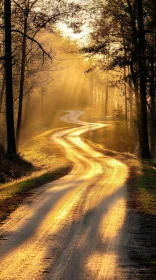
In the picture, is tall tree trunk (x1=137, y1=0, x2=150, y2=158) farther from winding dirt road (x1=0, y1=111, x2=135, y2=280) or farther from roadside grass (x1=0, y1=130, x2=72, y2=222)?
winding dirt road (x1=0, y1=111, x2=135, y2=280)

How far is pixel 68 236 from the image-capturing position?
26.9 ft

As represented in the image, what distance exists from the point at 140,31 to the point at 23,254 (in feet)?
64.1

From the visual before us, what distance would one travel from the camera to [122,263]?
6.66m

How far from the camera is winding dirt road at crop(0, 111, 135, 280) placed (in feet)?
20.6

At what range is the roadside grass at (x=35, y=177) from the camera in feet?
38.9

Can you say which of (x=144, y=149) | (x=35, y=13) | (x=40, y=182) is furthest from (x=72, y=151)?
(x=40, y=182)

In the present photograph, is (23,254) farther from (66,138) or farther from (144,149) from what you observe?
(66,138)

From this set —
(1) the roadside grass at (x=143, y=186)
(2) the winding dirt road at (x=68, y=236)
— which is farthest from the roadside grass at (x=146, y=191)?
(2) the winding dirt road at (x=68, y=236)

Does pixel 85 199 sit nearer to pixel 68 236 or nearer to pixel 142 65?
pixel 68 236

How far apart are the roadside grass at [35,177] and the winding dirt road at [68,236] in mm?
441

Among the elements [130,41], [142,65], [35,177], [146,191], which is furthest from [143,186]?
[130,41]

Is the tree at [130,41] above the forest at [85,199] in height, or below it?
above

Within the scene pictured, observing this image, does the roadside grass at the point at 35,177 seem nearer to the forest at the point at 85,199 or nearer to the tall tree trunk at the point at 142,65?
the forest at the point at 85,199

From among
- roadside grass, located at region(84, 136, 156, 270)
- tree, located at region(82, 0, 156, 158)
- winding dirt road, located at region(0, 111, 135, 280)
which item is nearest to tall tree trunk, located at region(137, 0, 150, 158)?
tree, located at region(82, 0, 156, 158)
